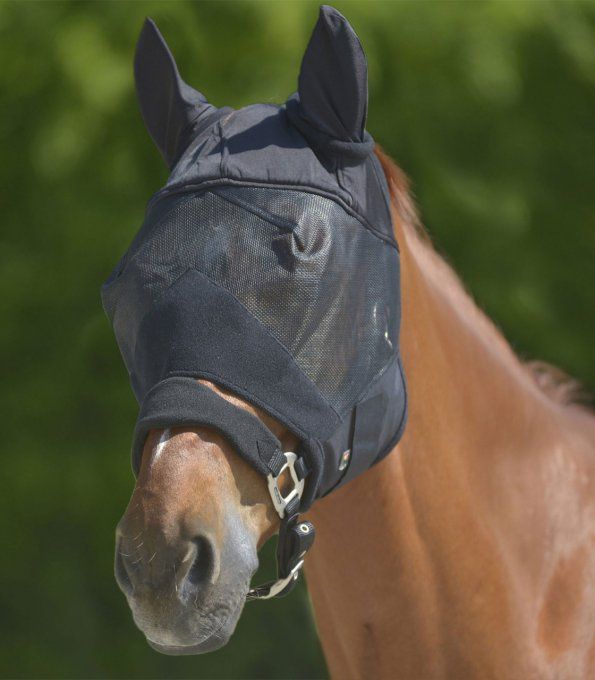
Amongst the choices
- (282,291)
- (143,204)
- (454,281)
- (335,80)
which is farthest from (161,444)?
(143,204)

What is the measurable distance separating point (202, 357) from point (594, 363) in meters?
2.07

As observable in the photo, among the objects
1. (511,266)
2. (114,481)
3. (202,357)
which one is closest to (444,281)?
(202,357)

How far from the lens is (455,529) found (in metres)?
1.74

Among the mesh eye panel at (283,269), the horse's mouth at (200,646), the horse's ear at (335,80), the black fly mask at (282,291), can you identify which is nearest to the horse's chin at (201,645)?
the horse's mouth at (200,646)

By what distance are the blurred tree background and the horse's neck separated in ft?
4.12

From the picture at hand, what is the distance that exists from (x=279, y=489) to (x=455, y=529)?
488mm

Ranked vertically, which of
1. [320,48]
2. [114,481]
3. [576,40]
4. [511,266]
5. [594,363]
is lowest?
[114,481]

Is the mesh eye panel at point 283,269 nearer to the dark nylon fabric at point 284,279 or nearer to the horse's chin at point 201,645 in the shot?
the dark nylon fabric at point 284,279

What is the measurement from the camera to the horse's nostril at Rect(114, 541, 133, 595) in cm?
132

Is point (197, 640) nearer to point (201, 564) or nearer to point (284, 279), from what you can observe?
point (201, 564)

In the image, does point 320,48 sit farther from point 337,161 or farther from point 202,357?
point 202,357

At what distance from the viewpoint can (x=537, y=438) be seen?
76.9 inches

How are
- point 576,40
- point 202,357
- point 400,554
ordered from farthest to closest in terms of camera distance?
point 576,40 < point 400,554 < point 202,357

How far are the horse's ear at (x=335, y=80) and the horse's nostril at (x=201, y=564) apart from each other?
64 centimetres
